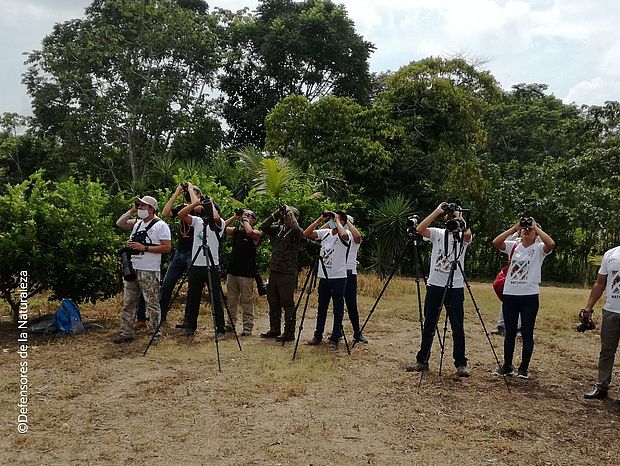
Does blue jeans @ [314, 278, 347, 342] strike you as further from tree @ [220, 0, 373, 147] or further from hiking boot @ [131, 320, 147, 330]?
tree @ [220, 0, 373, 147]

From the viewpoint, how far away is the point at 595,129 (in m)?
11.3

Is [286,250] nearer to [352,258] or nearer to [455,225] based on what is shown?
[352,258]

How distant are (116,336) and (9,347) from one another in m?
1.17

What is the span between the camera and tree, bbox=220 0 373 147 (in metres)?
22.9

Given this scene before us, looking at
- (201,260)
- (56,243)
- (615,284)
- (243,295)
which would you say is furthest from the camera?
(243,295)

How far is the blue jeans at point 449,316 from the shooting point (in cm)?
578

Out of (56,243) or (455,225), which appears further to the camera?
(56,243)

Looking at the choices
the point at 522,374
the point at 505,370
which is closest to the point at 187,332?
the point at 505,370

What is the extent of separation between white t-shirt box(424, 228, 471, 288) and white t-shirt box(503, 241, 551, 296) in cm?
50

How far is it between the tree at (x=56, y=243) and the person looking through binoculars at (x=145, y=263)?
0.97m

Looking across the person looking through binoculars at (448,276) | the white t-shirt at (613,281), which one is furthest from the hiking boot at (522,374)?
the white t-shirt at (613,281)

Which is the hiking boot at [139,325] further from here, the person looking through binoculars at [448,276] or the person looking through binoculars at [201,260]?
the person looking through binoculars at [448,276]

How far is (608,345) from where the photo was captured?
5.37 m

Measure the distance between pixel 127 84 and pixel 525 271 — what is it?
18.7 meters
